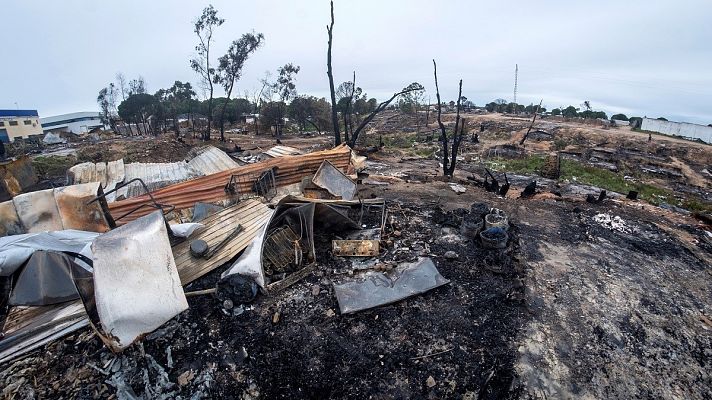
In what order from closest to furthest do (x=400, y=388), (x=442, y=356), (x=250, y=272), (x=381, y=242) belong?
1. (x=400, y=388)
2. (x=442, y=356)
3. (x=250, y=272)
4. (x=381, y=242)

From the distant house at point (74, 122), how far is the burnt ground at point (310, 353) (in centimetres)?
5640

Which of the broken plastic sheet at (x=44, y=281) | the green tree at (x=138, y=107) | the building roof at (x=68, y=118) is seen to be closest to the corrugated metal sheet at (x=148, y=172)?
the broken plastic sheet at (x=44, y=281)

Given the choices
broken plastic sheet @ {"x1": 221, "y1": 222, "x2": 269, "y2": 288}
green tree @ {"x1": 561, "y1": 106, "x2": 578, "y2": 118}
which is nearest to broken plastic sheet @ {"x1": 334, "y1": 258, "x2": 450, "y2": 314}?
broken plastic sheet @ {"x1": 221, "y1": 222, "x2": 269, "y2": 288}

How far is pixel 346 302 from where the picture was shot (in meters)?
4.50

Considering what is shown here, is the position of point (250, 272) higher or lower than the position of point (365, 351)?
higher

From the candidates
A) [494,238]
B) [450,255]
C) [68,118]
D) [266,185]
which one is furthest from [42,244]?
[68,118]

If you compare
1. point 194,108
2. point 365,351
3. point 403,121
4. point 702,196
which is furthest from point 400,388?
point 194,108

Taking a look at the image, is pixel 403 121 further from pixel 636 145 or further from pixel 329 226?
pixel 329 226

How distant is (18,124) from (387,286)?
53.4 meters

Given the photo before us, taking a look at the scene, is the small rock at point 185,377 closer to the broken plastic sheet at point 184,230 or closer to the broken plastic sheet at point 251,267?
the broken plastic sheet at point 251,267

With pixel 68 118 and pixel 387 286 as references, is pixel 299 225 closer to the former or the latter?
pixel 387 286

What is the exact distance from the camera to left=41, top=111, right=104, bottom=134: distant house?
4834cm

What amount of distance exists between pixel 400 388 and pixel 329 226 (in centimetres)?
302

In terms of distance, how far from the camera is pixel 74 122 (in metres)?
51.8
